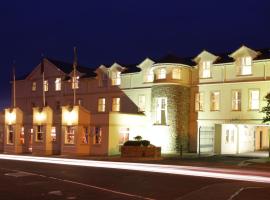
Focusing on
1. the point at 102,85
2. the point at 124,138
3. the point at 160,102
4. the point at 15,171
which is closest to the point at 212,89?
the point at 160,102

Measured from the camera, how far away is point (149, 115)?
4122cm

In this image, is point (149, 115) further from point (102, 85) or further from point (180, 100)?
point (102, 85)

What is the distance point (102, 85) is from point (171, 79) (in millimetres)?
10209

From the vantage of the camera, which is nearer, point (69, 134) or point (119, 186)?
point (119, 186)

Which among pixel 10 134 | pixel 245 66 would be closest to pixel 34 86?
pixel 10 134

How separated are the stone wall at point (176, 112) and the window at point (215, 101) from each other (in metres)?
2.54

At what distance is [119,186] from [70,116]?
71.1 feet

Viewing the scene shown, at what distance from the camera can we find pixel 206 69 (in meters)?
38.5

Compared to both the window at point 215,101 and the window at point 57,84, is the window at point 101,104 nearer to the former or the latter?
the window at point 57,84

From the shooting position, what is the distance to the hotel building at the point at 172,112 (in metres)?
35.9

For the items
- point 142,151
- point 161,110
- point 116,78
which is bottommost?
point 142,151

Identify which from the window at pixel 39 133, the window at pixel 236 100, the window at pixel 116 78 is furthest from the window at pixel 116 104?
the window at pixel 236 100

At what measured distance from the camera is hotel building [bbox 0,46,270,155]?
3591cm

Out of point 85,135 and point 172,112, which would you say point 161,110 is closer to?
point 172,112
